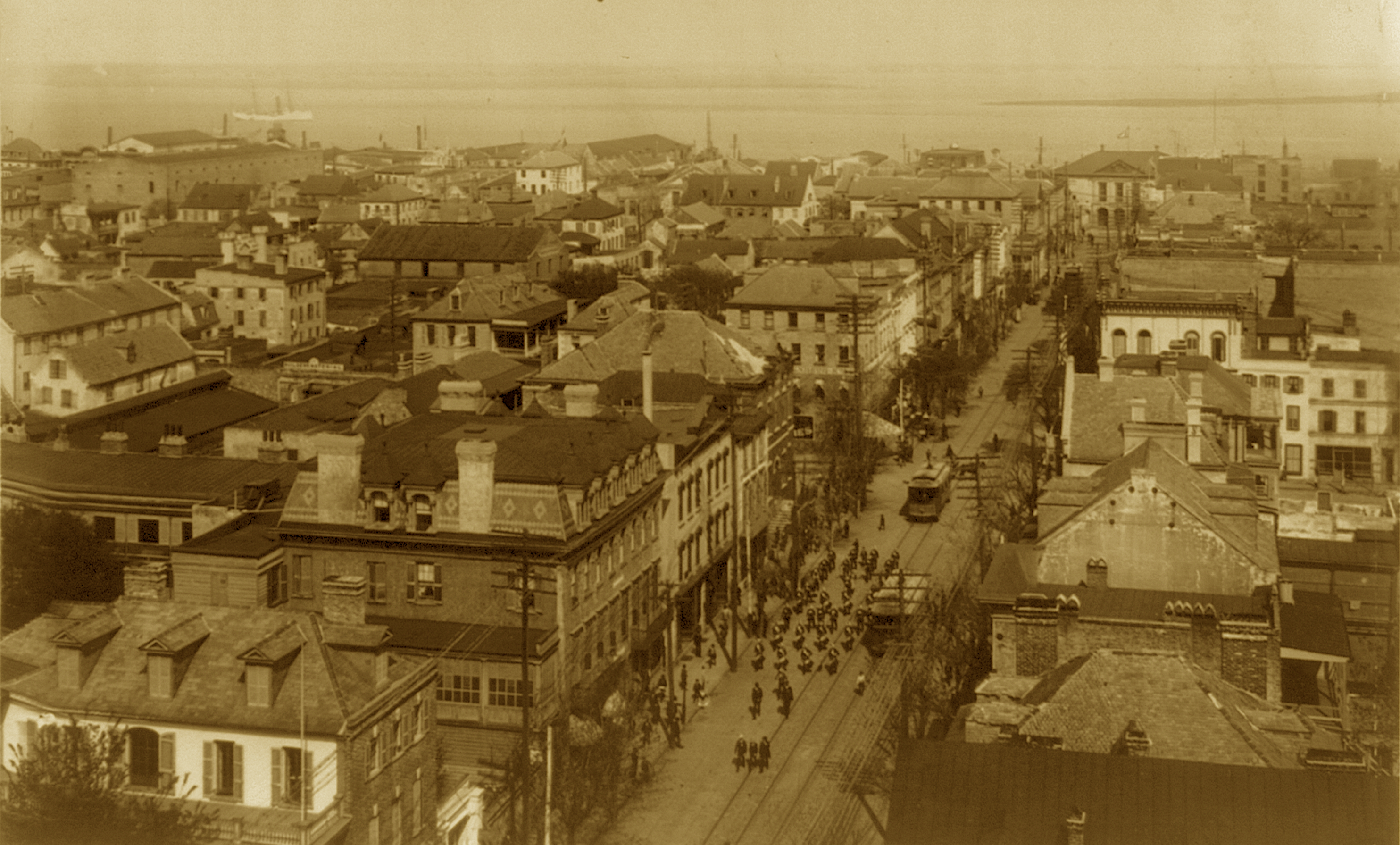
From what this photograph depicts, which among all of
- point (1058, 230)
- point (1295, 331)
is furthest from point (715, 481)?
point (1058, 230)

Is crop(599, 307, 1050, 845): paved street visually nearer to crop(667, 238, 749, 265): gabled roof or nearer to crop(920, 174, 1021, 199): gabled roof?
crop(667, 238, 749, 265): gabled roof

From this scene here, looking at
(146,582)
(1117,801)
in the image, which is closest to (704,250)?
(146,582)

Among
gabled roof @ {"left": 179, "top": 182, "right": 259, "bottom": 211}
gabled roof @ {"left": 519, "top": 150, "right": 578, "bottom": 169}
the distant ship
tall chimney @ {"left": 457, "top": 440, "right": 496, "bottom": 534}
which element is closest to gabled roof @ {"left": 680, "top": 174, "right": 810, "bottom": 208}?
gabled roof @ {"left": 519, "top": 150, "right": 578, "bottom": 169}

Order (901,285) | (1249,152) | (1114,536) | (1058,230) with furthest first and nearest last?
(1058,230) < (1249,152) < (901,285) < (1114,536)

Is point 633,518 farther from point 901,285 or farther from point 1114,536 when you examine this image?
point 901,285

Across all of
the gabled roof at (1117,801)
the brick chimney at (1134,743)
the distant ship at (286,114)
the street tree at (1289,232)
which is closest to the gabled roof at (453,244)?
the distant ship at (286,114)
